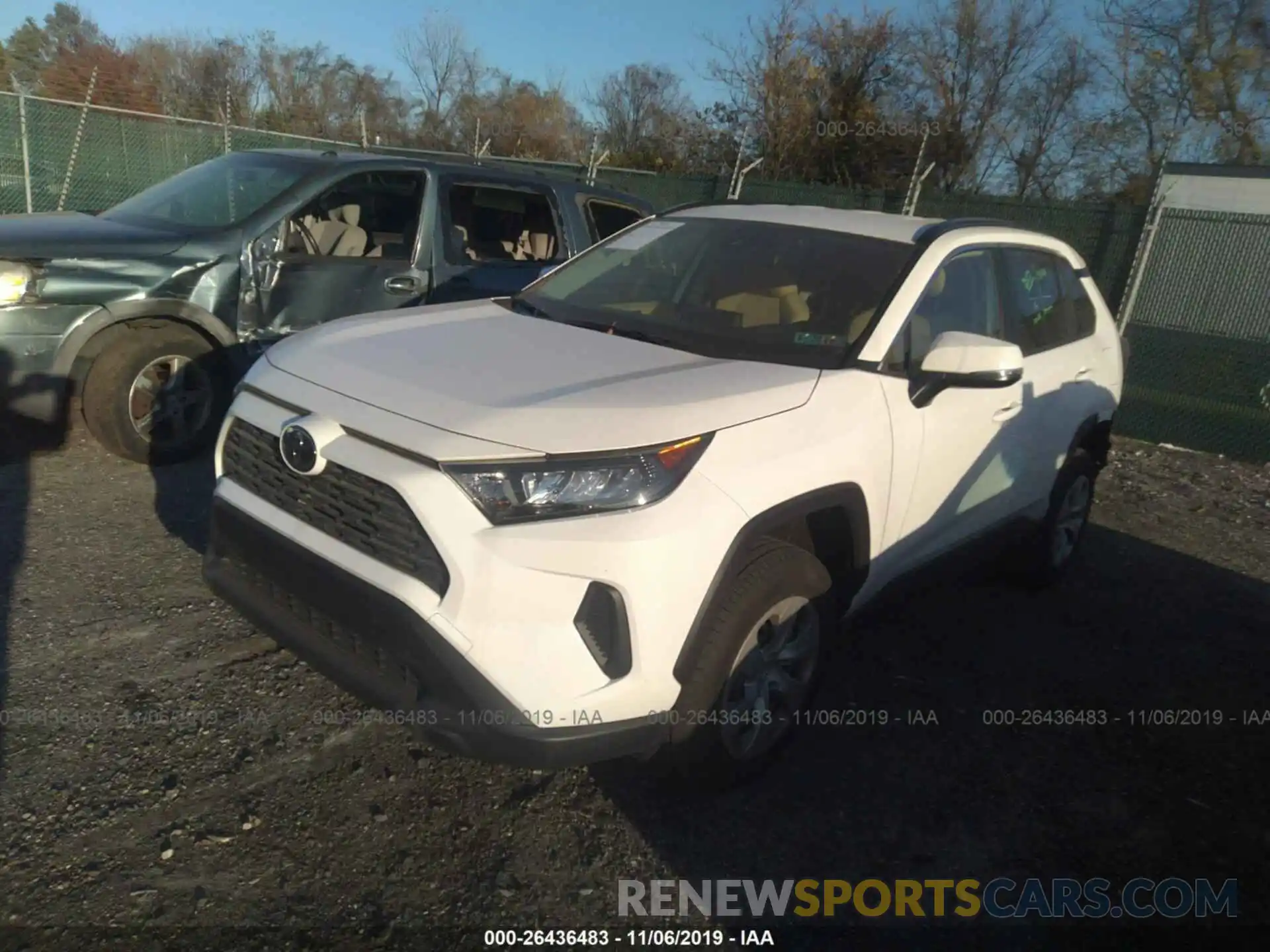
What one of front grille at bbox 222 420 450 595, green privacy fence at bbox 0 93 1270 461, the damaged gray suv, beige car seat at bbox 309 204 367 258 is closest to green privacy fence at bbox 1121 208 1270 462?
green privacy fence at bbox 0 93 1270 461

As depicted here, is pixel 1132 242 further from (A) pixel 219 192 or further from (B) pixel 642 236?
(A) pixel 219 192

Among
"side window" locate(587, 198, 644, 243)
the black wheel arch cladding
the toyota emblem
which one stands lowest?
the black wheel arch cladding

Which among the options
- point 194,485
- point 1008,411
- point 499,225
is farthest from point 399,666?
point 499,225

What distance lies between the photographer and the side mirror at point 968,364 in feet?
10.1

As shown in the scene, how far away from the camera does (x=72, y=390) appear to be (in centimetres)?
473

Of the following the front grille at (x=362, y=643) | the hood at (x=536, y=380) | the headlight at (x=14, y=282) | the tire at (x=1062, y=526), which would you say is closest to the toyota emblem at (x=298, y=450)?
the hood at (x=536, y=380)

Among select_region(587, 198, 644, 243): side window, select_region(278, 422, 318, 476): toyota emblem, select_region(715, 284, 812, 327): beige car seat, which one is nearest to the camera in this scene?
select_region(278, 422, 318, 476): toyota emblem

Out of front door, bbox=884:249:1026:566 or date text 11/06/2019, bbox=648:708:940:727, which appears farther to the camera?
front door, bbox=884:249:1026:566

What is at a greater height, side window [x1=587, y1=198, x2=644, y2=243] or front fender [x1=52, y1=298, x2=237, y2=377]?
side window [x1=587, y1=198, x2=644, y2=243]

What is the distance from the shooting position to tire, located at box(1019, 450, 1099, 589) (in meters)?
4.63

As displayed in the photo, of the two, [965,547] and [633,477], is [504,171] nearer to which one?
[965,547]

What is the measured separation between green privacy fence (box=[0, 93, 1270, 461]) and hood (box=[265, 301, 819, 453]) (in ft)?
23.8

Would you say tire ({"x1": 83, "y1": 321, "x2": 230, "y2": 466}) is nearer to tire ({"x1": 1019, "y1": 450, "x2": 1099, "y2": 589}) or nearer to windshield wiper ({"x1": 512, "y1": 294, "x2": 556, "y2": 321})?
windshield wiper ({"x1": 512, "y1": 294, "x2": 556, "y2": 321})

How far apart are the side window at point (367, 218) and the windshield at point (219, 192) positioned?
219 mm
